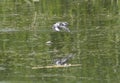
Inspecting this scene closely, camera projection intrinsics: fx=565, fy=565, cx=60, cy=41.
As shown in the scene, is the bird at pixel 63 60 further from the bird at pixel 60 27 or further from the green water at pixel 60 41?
the bird at pixel 60 27

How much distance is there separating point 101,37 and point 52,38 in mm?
526

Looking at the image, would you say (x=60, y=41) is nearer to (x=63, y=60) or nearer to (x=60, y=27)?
(x=60, y=27)

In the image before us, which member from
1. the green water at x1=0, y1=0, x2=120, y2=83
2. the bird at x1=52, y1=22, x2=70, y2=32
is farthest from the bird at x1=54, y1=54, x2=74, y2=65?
the bird at x1=52, y1=22, x2=70, y2=32

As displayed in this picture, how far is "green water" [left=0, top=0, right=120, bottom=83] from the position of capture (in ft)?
14.9

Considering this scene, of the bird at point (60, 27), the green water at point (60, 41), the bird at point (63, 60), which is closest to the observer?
the green water at point (60, 41)

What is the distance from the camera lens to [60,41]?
19.5 ft

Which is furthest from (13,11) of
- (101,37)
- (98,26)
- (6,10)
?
(101,37)

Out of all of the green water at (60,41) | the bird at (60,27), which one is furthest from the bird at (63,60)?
the bird at (60,27)

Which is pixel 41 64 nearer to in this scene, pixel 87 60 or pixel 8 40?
pixel 87 60

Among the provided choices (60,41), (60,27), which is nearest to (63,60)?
(60,41)

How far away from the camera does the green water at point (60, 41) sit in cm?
454

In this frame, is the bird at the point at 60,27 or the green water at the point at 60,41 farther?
the bird at the point at 60,27

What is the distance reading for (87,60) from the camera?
16.5 ft

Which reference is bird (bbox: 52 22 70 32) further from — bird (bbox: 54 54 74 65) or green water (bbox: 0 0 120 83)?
bird (bbox: 54 54 74 65)
